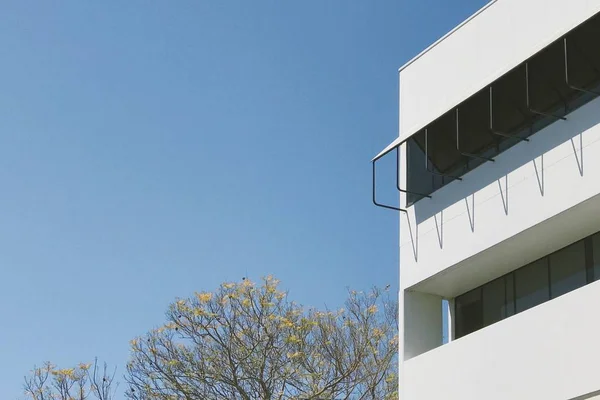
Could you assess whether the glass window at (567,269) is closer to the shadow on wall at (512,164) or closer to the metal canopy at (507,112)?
the shadow on wall at (512,164)

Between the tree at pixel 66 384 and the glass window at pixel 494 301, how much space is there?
51.0 feet

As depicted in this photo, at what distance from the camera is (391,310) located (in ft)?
105

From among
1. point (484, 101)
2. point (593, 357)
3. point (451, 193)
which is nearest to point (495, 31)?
point (484, 101)

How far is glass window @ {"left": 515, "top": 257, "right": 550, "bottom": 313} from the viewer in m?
17.2

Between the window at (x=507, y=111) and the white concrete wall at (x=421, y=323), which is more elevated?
the window at (x=507, y=111)

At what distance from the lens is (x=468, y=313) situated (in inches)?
753

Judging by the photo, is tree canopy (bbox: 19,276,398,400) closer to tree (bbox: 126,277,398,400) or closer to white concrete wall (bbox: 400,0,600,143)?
tree (bbox: 126,277,398,400)

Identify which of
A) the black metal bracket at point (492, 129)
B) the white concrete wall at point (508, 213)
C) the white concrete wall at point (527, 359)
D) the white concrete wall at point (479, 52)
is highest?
the white concrete wall at point (479, 52)

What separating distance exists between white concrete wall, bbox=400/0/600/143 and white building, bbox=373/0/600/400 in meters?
0.03

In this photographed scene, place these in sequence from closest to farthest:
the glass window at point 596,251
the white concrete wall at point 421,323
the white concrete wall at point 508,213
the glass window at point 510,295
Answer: the white concrete wall at point 508,213 < the glass window at point 596,251 < the glass window at point 510,295 < the white concrete wall at point 421,323

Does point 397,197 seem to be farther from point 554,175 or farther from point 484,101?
point 554,175

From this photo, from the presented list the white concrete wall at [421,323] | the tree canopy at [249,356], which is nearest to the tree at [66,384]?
the tree canopy at [249,356]

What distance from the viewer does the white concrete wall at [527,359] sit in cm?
1453

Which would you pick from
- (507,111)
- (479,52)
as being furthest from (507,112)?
(479,52)
